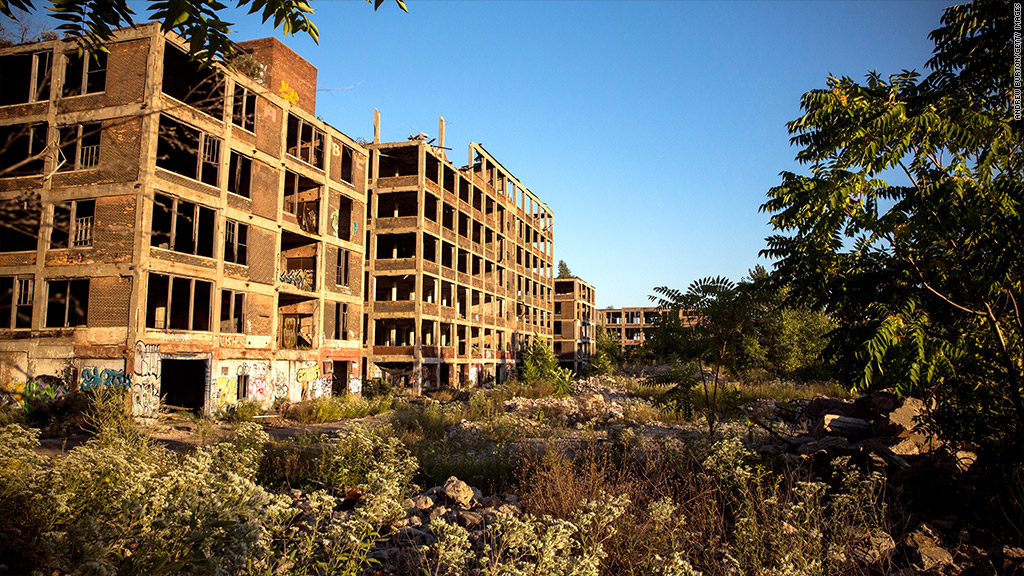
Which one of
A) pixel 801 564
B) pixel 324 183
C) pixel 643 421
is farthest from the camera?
pixel 324 183

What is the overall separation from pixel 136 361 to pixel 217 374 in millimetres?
3154

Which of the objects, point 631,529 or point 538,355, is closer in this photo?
point 631,529

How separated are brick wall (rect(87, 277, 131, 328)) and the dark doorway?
4.55 meters

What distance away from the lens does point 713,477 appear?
280 inches

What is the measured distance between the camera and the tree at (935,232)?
A: 599cm

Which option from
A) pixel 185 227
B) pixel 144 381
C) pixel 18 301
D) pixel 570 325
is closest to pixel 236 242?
pixel 185 227

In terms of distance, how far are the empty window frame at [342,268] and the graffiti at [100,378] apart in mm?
11270

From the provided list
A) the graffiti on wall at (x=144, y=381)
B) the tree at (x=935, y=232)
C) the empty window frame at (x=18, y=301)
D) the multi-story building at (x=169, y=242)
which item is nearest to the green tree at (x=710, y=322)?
the tree at (x=935, y=232)

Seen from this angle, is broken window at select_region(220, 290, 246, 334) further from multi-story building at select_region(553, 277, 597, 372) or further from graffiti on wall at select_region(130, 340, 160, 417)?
multi-story building at select_region(553, 277, 597, 372)

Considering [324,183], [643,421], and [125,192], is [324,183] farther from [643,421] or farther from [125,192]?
[643,421]

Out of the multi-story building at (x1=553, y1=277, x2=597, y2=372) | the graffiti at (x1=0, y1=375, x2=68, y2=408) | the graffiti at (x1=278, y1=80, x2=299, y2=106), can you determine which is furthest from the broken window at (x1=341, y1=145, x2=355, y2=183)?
the multi-story building at (x1=553, y1=277, x2=597, y2=372)

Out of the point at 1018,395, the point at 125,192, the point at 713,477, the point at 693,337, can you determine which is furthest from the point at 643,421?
the point at 125,192

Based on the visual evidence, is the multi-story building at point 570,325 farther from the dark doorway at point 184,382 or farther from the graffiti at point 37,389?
the graffiti at point 37,389

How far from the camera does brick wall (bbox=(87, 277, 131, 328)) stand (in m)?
18.2
